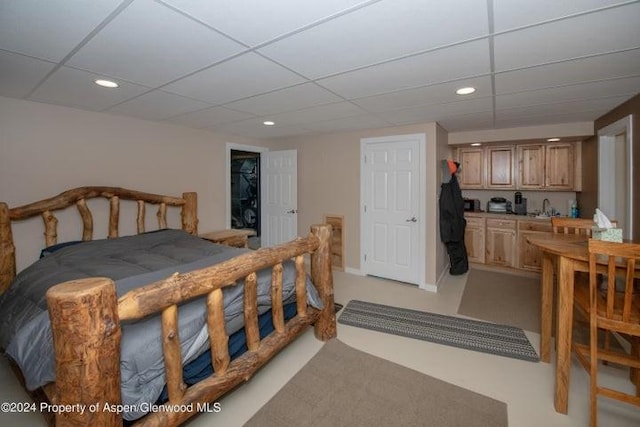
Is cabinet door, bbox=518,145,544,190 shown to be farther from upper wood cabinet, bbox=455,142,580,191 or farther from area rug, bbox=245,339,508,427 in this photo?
area rug, bbox=245,339,508,427

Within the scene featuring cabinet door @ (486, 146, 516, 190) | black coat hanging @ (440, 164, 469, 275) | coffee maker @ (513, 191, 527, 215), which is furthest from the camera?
coffee maker @ (513, 191, 527, 215)

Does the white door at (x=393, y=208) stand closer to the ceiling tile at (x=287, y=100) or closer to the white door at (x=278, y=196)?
the white door at (x=278, y=196)

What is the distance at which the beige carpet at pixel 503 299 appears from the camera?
9.91ft

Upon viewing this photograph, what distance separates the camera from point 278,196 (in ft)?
16.7

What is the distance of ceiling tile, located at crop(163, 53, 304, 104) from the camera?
195 cm

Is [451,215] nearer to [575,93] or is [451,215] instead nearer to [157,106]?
[575,93]

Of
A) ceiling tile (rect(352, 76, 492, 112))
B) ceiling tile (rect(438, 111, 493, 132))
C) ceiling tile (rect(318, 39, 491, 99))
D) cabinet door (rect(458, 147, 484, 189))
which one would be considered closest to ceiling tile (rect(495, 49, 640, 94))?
ceiling tile (rect(352, 76, 492, 112))

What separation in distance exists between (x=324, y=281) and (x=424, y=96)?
6.14 ft

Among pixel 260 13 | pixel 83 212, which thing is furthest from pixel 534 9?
pixel 83 212

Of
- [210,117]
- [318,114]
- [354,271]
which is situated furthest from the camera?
[354,271]

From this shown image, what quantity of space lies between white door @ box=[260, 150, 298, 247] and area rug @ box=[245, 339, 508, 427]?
297 cm

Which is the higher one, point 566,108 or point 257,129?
point 257,129

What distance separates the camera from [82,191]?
117 inches

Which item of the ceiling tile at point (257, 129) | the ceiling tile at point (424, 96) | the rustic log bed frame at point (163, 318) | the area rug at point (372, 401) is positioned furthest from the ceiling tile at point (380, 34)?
the area rug at point (372, 401)
